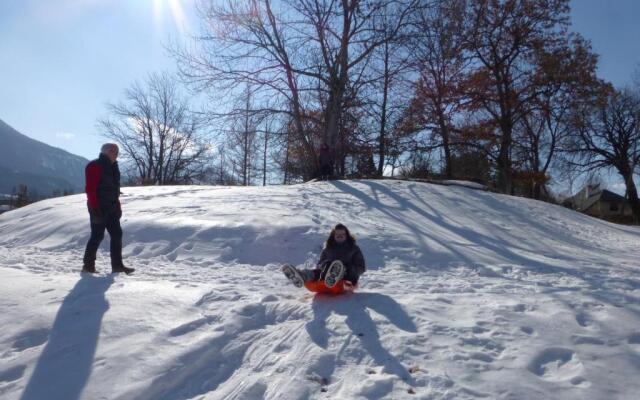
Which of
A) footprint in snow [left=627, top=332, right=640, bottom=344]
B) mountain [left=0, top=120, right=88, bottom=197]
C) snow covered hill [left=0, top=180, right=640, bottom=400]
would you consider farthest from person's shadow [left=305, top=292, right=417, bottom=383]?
mountain [left=0, top=120, right=88, bottom=197]

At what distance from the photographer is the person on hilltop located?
522 cm

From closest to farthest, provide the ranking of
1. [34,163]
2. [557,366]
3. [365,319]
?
[557,366], [365,319], [34,163]

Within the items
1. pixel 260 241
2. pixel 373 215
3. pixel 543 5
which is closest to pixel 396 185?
pixel 373 215

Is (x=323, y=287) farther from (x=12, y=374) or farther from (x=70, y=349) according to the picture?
(x=12, y=374)

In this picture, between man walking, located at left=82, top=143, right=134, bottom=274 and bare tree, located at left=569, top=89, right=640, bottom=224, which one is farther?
bare tree, located at left=569, top=89, right=640, bottom=224

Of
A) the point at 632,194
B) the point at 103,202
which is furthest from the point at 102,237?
the point at 632,194

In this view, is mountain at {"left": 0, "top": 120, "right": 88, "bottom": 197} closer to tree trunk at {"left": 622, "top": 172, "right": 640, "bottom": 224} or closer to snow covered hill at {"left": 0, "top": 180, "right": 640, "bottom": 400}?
tree trunk at {"left": 622, "top": 172, "right": 640, "bottom": 224}

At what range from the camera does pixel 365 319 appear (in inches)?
177

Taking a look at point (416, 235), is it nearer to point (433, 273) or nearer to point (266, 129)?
point (433, 273)

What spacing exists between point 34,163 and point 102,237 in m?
176

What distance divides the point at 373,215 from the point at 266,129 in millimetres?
10377

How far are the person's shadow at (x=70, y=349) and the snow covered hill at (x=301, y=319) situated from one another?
15 mm

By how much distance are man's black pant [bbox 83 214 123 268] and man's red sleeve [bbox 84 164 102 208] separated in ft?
0.84

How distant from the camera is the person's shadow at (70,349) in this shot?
3184 millimetres
